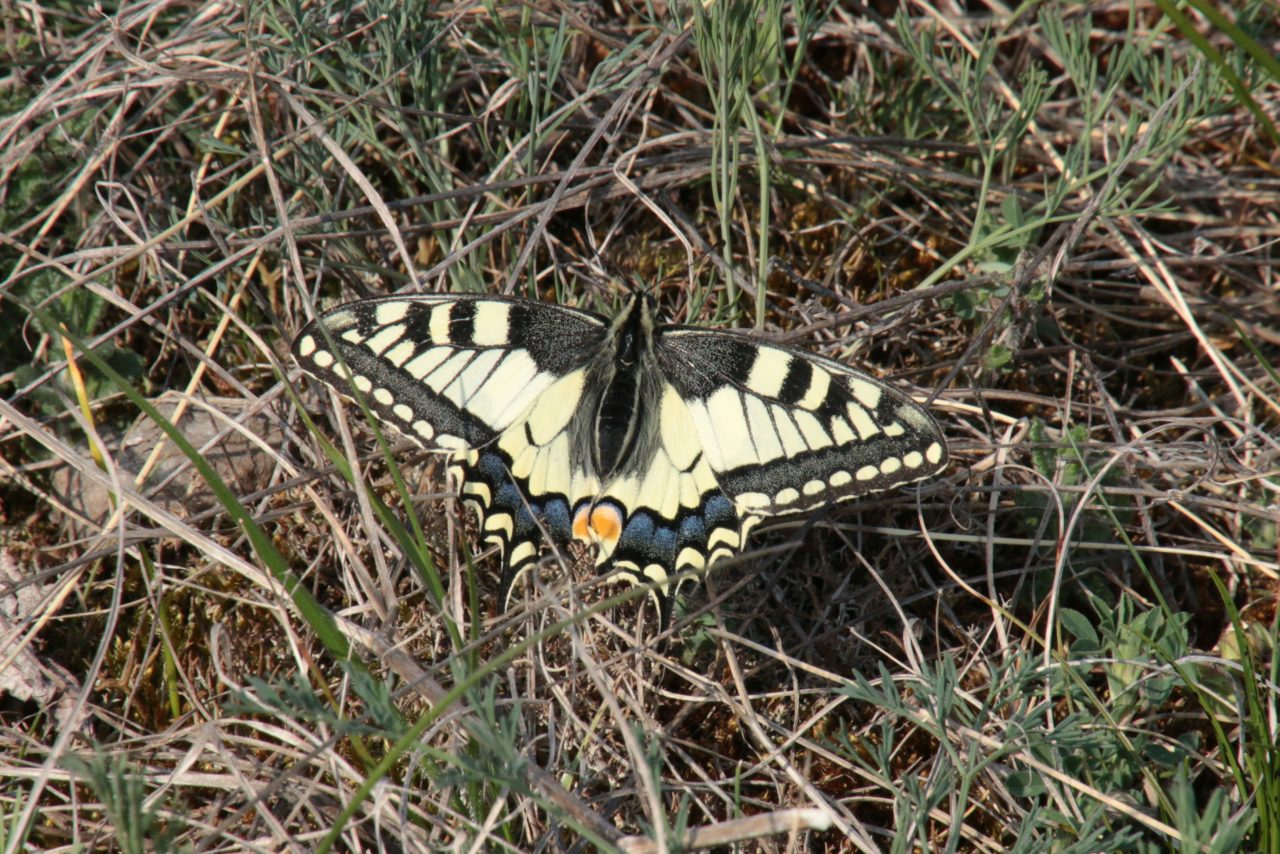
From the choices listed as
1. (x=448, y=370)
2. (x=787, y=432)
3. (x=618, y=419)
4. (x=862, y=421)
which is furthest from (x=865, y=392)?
(x=448, y=370)

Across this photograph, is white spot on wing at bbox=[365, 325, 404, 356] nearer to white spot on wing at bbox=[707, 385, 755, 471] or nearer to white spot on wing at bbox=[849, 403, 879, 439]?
white spot on wing at bbox=[707, 385, 755, 471]

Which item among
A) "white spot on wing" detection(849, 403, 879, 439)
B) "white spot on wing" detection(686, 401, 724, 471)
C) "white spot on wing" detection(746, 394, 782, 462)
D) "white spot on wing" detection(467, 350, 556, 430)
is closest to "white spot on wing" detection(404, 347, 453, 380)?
"white spot on wing" detection(467, 350, 556, 430)

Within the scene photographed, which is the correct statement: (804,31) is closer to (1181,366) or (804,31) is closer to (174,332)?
(1181,366)

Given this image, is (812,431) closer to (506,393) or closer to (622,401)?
(622,401)

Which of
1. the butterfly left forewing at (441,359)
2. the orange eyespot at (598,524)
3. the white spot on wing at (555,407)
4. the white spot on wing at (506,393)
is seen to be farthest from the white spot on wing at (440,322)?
the orange eyespot at (598,524)

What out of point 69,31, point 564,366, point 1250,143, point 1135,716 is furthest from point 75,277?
point 1250,143

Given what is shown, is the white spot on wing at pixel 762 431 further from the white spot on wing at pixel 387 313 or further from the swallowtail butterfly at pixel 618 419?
the white spot on wing at pixel 387 313
